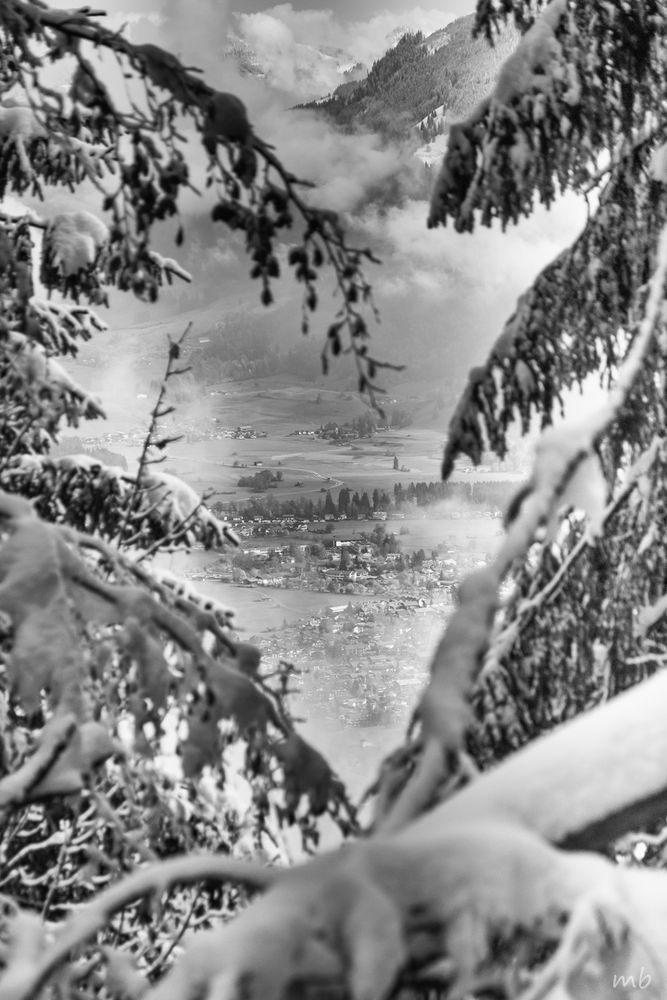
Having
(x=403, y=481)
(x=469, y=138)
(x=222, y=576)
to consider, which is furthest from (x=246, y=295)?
(x=469, y=138)

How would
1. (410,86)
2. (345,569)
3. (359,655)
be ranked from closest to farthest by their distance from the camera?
(345,569) < (359,655) < (410,86)

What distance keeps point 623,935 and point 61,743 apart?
1241 millimetres

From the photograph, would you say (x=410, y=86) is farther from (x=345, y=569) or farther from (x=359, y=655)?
(x=359, y=655)

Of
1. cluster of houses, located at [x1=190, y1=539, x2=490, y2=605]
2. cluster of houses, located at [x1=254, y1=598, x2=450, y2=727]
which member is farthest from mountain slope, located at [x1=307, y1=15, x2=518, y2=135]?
cluster of houses, located at [x1=254, y1=598, x2=450, y2=727]

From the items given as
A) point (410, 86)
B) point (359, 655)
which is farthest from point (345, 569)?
point (410, 86)

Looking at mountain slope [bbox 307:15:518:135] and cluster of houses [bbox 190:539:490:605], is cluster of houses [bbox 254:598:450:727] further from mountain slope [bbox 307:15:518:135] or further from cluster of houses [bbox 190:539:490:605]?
mountain slope [bbox 307:15:518:135]

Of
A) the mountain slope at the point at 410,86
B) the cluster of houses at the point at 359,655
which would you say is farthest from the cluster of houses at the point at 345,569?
the mountain slope at the point at 410,86

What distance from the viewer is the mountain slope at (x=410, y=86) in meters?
36.2

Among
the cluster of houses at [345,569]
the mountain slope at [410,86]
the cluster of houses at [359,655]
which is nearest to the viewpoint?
the mountain slope at [410,86]

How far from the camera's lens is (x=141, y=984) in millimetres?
1755

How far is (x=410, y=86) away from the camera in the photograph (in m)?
55.7

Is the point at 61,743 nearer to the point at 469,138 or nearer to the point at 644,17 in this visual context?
the point at 469,138

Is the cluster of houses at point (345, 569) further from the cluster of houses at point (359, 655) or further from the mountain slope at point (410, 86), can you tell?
the mountain slope at point (410, 86)

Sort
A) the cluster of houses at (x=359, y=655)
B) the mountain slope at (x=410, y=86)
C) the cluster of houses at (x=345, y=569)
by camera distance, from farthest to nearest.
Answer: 1. the cluster of houses at (x=345, y=569)
2. the cluster of houses at (x=359, y=655)
3. the mountain slope at (x=410, y=86)
